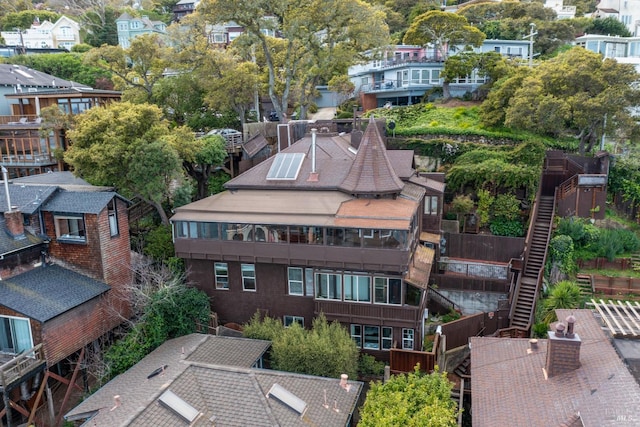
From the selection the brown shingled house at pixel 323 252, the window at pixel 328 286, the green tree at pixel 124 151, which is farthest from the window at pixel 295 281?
the green tree at pixel 124 151

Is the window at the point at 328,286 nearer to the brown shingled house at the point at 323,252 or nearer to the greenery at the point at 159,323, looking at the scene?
the brown shingled house at the point at 323,252

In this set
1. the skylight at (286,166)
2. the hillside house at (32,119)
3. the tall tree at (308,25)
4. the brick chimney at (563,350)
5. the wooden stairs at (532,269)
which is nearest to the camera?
the brick chimney at (563,350)

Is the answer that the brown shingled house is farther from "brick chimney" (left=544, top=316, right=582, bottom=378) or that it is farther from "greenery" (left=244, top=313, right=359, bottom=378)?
"brick chimney" (left=544, top=316, right=582, bottom=378)

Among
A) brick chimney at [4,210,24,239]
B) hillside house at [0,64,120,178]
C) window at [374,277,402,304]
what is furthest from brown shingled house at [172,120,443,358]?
hillside house at [0,64,120,178]

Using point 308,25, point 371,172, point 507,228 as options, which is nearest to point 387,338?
point 371,172

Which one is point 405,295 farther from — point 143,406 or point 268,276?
point 143,406

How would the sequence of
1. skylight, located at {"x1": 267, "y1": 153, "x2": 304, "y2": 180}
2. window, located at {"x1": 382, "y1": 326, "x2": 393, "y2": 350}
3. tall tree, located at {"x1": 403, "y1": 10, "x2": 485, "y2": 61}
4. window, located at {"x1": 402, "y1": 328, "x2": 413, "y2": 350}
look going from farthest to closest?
tall tree, located at {"x1": 403, "y1": 10, "x2": 485, "y2": 61} < skylight, located at {"x1": 267, "y1": 153, "x2": 304, "y2": 180} < window, located at {"x1": 382, "y1": 326, "x2": 393, "y2": 350} < window, located at {"x1": 402, "y1": 328, "x2": 413, "y2": 350}
